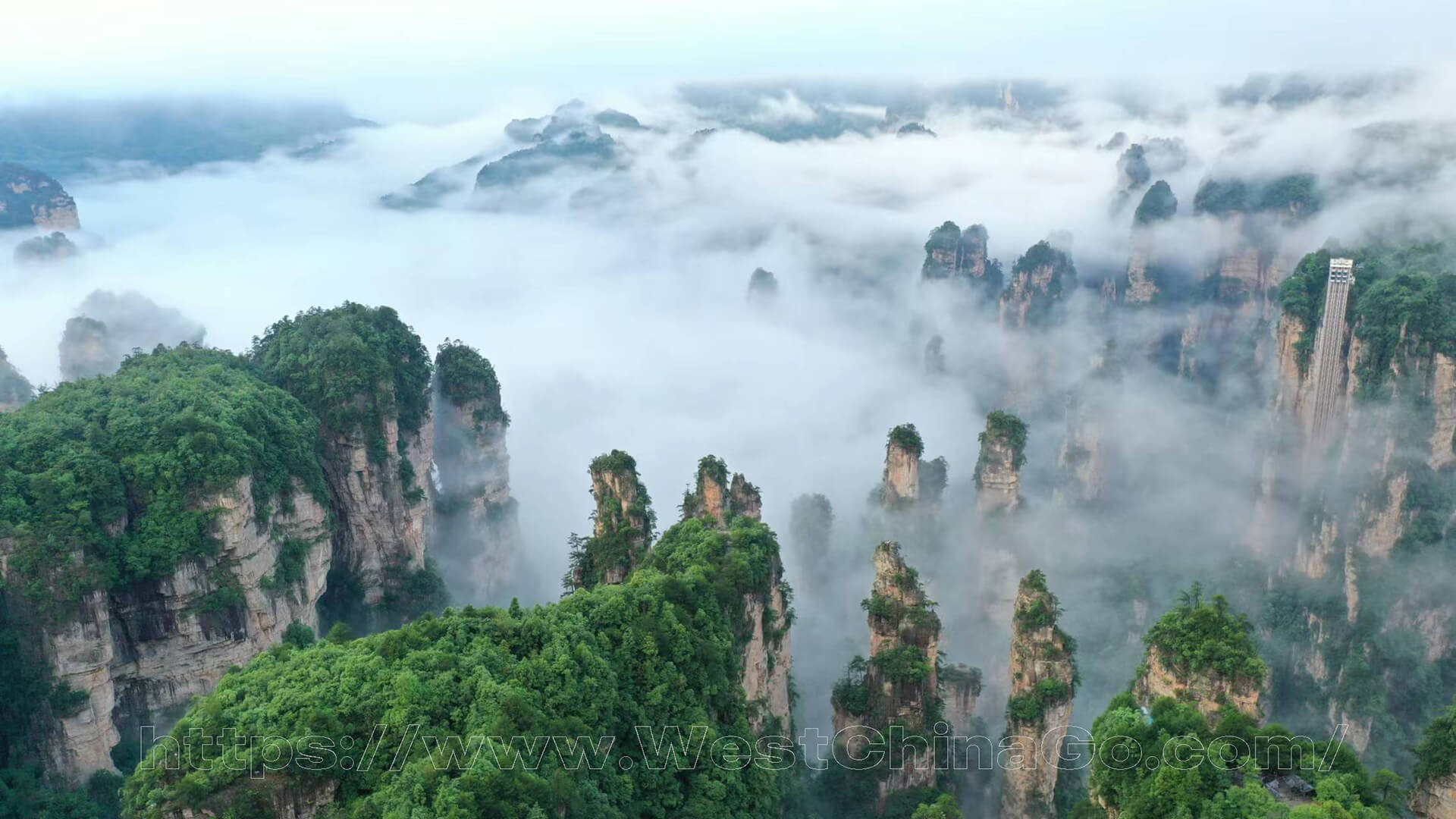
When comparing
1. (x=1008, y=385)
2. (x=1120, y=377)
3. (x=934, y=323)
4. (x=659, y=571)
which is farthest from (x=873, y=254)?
(x=659, y=571)

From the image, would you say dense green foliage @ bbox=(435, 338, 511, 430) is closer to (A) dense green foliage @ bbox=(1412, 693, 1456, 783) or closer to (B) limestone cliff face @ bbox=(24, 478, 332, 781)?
(B) limestone cliff face @ bbox=(24, 478, 332, 781)

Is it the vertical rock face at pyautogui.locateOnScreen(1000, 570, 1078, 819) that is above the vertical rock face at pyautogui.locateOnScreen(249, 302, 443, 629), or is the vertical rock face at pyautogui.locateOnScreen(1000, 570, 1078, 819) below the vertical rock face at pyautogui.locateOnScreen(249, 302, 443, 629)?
below

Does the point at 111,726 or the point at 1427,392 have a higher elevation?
the point at 1427,392

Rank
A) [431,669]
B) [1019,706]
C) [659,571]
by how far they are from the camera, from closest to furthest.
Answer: [431,669], [659,571], [1019,706]

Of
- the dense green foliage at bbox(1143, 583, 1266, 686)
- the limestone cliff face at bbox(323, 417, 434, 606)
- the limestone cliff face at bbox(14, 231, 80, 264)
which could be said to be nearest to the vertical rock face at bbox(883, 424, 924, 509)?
the dense green foliage at bbox(1143, 583, 1266, 686)

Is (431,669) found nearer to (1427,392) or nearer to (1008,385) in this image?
(1427,392)

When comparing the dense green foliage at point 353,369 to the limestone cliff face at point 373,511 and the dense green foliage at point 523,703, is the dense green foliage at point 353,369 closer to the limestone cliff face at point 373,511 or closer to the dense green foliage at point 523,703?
the limestone cliff face at point 373,511
